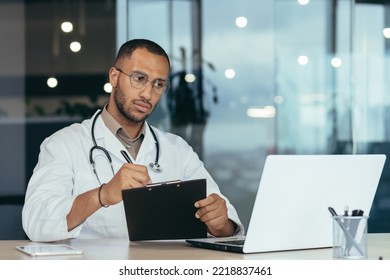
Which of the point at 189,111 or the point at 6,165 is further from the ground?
the point at 189,111

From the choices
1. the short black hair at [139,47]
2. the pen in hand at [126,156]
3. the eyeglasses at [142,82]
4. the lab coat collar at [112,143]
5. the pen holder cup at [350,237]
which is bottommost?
the pen holder cup at [350,237]

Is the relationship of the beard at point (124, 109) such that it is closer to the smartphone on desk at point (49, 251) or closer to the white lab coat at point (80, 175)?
the white lab coat at point (80, 175)

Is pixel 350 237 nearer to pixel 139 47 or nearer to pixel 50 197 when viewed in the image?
pixel 50 197

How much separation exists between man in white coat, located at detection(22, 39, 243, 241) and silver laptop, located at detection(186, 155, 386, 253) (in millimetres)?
369

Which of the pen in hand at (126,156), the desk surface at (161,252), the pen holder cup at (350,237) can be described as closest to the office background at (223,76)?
the pen in hand at (126,156)

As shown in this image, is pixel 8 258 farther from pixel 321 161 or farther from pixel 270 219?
pixel 321 161

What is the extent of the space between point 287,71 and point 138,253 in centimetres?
307

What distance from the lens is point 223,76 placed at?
5.23m

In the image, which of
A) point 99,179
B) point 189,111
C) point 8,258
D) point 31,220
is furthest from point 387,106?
point 8,258

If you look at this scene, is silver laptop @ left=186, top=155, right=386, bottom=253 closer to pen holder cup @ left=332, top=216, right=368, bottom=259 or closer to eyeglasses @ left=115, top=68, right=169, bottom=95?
pen holder cup @ left=332, top=216, right=368, bottom=259

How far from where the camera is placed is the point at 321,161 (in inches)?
91.7

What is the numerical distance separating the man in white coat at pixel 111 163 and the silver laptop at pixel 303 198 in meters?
0.37

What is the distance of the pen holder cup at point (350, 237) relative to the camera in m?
2.26
